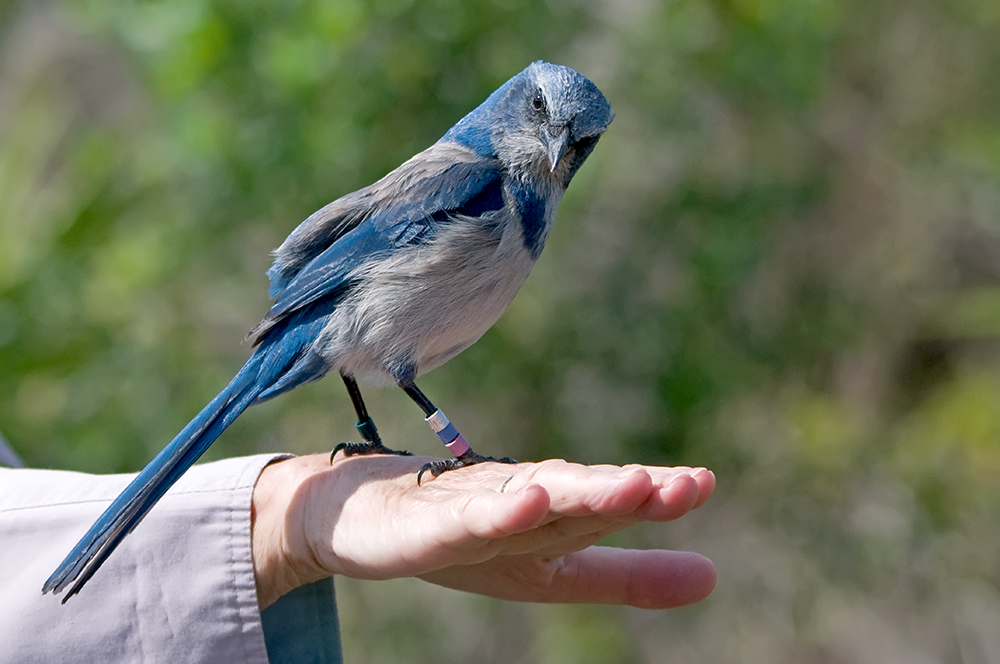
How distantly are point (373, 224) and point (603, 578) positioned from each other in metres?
1.02

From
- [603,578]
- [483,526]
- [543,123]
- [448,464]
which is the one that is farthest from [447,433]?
[543,123]

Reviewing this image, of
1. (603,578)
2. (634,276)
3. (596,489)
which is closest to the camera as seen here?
(596,489)

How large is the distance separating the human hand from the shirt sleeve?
0.31 ft

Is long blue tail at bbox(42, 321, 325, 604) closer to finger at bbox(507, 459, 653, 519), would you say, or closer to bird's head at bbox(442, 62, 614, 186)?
bird's head at bbox(442, 62, 614, 186)

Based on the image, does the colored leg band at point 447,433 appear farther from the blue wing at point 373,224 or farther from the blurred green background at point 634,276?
the blurred green background at point 634,276

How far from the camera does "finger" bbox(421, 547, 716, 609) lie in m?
2.27

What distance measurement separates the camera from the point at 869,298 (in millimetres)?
5199

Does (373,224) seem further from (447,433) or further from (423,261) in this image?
(447,433)

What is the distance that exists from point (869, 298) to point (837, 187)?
62 centimetres

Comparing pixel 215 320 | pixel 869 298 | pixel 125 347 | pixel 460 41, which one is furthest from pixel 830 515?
pixel 125 347

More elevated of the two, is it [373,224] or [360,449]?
[373,224]

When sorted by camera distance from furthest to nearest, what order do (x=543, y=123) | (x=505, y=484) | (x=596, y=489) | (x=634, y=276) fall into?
(x=634, y=276), (x=543, y=123), (x=505, y=484), (x=596, y=489)

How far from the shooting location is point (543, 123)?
2445 mm

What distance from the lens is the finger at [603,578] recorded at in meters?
2.27
